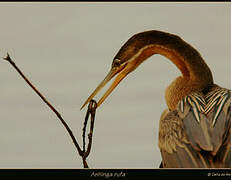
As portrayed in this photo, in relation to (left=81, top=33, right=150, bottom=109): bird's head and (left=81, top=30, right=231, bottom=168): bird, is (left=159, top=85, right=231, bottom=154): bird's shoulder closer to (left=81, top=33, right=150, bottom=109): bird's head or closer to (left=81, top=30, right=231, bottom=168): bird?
(left=81, top=30, right=231, bottom=168): bird

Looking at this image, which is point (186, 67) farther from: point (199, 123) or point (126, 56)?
point (199, 123)

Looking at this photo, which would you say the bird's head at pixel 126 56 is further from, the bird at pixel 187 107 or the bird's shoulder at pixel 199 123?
the bird's shoulder at pixel 199 123

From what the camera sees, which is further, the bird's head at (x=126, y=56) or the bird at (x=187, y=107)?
the bird's head at (x=126, y=56)

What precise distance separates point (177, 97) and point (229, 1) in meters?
0.66

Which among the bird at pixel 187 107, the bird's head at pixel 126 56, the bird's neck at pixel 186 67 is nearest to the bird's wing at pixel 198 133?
the bird at pixel 187 107

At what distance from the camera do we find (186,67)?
5.87 feet

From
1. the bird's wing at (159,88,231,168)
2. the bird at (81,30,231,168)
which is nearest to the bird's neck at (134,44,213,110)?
the bird at (81,30,231,168)

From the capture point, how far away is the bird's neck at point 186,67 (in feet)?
5.75

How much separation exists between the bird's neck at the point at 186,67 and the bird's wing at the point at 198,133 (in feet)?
0.43

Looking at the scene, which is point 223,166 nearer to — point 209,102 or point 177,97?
point 209,102

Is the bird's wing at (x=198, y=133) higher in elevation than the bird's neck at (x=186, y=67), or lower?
lower

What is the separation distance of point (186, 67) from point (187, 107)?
0.94ft

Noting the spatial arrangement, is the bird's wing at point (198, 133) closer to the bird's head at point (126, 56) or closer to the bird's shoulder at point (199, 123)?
the bird's shoulder at point (199, 123)
